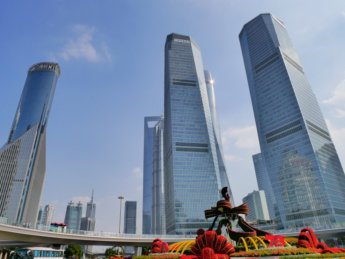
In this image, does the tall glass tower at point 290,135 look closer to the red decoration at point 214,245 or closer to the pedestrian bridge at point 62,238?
the pedestrian bridge at point 62,238

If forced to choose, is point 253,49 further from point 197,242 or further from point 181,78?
point 197,242

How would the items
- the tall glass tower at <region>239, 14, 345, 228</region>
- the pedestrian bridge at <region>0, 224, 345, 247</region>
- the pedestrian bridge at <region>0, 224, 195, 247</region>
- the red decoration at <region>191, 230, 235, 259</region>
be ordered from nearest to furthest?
the red decoration at <region>191, 230, 235, 259</region> → the pedestrian bridge at <region>0, 224, 195, 247</region> → the pedestrian bridge at <region>0, 224, 345, 247</region> → the tall glass tower at <region>239, 14, 345, 228</region>

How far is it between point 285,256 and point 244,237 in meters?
8.29

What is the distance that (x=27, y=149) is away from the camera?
150 meters

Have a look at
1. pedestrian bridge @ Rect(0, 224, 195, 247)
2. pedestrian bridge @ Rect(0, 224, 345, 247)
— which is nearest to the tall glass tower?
pedestrian bridge @ Rect(0, 224, 345, 247)

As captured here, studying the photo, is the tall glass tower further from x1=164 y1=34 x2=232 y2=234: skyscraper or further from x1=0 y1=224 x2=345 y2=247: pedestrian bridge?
x1=0 y1=224 x2=345 y2=247: pedestrian bridge

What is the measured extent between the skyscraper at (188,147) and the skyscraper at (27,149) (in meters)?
77.8

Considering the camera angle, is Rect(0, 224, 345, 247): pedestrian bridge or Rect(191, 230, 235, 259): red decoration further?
Rect(0, 224, 345, 247): pedestrian bridge

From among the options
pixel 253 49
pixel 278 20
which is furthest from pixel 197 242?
pixel 278 20

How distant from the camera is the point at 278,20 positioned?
18675 cm

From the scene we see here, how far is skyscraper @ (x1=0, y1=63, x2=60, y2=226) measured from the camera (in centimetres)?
13638

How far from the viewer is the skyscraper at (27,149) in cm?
13638

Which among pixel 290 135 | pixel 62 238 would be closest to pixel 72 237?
pixel 62 238

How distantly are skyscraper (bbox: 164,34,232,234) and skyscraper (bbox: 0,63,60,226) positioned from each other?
77.8 meters
